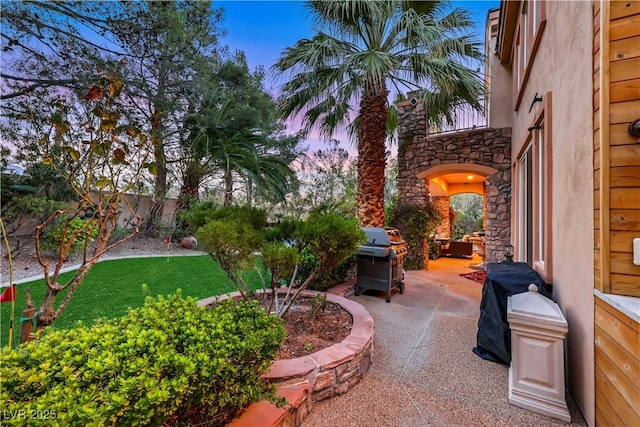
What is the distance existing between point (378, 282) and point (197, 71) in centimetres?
687

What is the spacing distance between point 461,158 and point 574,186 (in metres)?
5.63

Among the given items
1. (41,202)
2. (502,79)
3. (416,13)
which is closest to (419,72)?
(416,13)

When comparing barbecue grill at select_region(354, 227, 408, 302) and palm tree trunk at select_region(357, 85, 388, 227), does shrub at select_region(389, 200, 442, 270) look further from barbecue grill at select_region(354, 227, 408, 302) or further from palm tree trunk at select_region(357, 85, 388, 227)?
barbecue grill at select_region(354, 227, 408, 302)

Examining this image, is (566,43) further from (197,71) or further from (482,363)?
(197,71)

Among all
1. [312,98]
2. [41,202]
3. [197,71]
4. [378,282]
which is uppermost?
[197,71]

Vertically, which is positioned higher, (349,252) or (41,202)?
(41,202)

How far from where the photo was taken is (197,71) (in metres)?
7.12

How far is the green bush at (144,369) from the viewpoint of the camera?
3.62 ft

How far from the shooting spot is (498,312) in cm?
308

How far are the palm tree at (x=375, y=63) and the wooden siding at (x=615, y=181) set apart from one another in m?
3.86

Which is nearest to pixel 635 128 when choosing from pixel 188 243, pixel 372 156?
pixel 372 156

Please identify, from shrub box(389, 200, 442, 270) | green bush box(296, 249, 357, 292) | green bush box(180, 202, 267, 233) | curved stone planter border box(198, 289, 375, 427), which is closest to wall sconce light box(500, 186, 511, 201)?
shrub box(389, 200, 442, 270)

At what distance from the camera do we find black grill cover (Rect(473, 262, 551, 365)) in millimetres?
3010

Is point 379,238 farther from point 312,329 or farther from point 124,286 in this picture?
point 124,286
